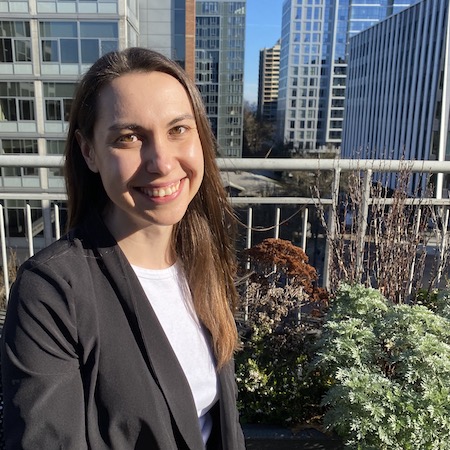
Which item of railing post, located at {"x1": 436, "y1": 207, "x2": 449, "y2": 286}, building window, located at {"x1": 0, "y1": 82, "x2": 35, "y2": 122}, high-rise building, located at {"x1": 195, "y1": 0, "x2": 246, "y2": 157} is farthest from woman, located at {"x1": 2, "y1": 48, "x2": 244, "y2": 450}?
high-rise building, located at {"x1": 195, "y1": 0, "x2": 246, "y2": 157}

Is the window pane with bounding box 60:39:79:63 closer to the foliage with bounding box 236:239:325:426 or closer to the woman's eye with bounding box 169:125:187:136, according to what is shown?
the foliage with bounding box 236:239:325:426

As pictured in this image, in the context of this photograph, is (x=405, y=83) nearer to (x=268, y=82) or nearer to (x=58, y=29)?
(x=58, y=29)

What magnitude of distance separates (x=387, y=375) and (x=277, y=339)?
0.62 meters

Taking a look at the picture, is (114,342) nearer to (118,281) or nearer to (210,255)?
(118,281)

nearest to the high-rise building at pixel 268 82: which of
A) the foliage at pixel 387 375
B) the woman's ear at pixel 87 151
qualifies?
the foliage at pixel 387 375

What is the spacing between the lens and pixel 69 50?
83.3ft

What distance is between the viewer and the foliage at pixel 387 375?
67.1 inches

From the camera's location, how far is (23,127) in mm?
26391

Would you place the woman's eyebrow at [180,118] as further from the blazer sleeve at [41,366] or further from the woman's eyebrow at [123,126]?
the blazer sleeve at [41,366]

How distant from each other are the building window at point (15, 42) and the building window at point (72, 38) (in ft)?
3.31

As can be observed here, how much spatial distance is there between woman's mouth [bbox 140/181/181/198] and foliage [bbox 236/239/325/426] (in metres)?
1.48

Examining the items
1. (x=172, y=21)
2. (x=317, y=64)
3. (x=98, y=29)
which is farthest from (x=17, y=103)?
(x=317, y=64)

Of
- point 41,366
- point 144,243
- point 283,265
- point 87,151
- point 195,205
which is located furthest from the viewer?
point 283,265

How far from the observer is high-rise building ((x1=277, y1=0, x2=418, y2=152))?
9562cm
